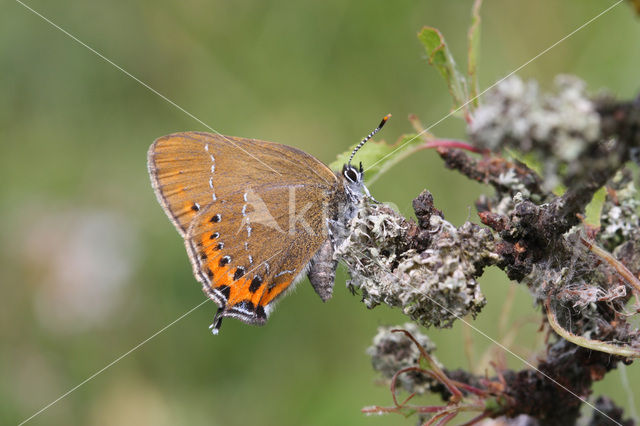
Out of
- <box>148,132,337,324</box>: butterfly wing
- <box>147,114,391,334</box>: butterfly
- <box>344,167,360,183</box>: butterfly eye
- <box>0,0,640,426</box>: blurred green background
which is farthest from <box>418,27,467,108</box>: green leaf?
<box>0,0,640,426</box>: blurred green background

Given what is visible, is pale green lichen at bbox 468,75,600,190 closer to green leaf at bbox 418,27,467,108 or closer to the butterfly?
green leaf at bbox 418,27,467,108

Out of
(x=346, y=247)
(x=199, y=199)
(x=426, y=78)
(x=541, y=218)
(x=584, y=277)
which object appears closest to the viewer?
(x=541, y=218)

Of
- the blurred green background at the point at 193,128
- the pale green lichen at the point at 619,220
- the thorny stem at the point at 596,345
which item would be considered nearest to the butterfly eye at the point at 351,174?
the pale green lichen at the point at 619,220

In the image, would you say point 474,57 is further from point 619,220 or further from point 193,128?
point 193,128

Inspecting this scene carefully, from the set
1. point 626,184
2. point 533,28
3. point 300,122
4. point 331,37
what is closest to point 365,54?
point 331,37

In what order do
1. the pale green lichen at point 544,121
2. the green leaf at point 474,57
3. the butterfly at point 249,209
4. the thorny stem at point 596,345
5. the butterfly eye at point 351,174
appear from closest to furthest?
the pale green lichen at point 544,121 < the thorny stem at point 596,345 < the green leaf at point 474,57 < the butterfly eye at point 351,174 < the butterfly at point 249,209

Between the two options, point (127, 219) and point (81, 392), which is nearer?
point (81, 392)

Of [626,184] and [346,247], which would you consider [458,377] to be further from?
[626,184]

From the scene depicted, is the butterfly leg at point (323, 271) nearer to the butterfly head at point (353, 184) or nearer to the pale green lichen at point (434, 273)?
the butterfly head at point (353, 184)
